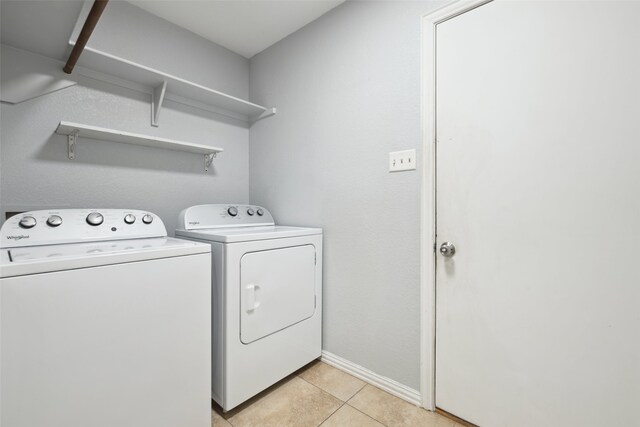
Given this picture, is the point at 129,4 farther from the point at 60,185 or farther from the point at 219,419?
the point at 219,419

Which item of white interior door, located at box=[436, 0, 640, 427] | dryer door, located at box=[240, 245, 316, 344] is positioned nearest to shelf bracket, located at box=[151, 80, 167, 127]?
dryer door, located at box=[240, 245, 316, 344]

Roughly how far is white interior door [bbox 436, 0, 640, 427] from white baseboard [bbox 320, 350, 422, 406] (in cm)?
15

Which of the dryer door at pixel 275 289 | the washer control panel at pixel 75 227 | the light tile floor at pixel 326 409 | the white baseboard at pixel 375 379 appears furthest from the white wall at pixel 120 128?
the white baseboard at pixel 375 379

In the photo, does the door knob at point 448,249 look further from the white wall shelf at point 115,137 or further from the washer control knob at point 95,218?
the washer control knob at point 95,218

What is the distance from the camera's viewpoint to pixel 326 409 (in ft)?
4.73

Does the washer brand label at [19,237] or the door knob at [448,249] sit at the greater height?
the washer brand label at [19,237]

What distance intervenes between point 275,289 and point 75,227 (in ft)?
3.25

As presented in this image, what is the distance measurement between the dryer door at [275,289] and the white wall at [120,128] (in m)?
0.87

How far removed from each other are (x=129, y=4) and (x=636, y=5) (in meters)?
2.46

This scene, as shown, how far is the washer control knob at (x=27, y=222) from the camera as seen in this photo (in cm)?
121

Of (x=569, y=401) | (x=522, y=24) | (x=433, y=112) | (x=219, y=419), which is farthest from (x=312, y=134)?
(x=569, y=401)

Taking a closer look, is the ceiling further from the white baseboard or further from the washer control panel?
the white baseboard

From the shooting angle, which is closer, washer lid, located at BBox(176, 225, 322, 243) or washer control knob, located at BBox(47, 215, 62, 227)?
washer control knob, located at BBox(47, 215, 62, 227)

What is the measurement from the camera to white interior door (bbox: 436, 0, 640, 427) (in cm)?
100
